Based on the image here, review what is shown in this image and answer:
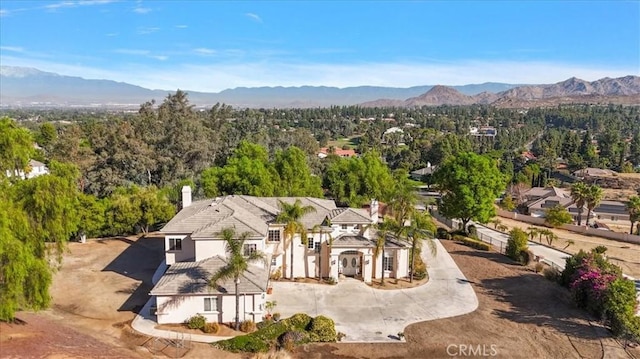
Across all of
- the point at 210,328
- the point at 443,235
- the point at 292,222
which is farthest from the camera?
the point at 443,235

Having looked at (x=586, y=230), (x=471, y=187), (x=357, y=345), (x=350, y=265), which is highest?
(x=471, y=187)

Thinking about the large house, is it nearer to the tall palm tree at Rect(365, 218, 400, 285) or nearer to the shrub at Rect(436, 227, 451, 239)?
the tall palm tree at Rect(365, 218, 400, 285)

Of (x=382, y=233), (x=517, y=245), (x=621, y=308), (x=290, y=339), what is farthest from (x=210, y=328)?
(x=517, y=245)

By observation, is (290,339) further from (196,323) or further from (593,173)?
(593,173)

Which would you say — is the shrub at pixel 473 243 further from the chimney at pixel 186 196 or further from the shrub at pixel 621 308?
the chimney at pixel 186 196

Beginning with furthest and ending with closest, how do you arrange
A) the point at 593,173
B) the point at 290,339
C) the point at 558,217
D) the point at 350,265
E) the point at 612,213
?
the point at 593,173
the point at 612,213
the point at 558,217
the point at 350,265
the point at 290,339

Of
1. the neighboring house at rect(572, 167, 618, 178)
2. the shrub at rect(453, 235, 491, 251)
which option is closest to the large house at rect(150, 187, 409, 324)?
the shrub at rect(453, 235, 491, 251)

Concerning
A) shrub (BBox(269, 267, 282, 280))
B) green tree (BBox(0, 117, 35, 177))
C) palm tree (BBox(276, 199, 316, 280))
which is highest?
green tree (BBox(0, 117, 35, 177))
